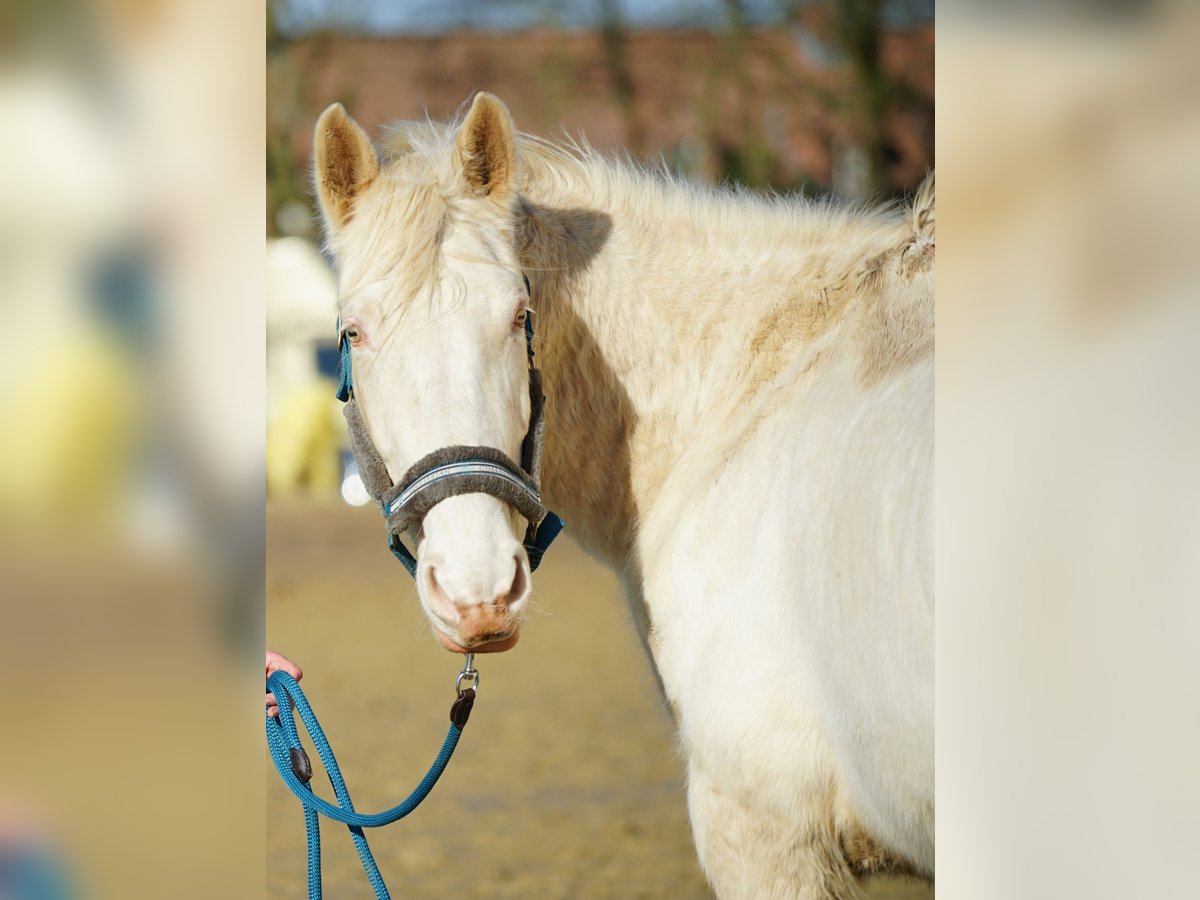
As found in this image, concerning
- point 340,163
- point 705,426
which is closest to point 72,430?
point 340,163

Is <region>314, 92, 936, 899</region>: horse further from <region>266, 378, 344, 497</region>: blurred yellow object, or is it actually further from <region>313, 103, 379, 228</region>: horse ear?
<region>266, 378, 344, 497</region>: blurred yellow object

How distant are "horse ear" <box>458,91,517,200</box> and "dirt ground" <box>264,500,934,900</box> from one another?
624mm

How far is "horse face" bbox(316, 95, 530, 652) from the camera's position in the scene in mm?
1497

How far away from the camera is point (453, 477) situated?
1510 millimetres

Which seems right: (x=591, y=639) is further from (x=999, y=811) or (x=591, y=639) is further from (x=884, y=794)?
(x=999, y=811)

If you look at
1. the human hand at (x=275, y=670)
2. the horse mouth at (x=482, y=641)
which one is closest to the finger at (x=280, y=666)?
the human hand at (x=275, y=670)

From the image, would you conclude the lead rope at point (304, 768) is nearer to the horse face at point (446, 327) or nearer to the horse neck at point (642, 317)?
the horse face at point (446, 327)

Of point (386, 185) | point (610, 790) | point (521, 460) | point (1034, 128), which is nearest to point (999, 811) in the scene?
point (1034, 128)

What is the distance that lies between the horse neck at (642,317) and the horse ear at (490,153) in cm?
17

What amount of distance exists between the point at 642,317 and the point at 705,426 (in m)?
0.23

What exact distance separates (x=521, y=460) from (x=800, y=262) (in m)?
0.68

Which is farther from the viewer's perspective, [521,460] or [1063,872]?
[521,460]

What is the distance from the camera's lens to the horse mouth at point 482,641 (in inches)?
58.9

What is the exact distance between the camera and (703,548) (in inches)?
72.8
